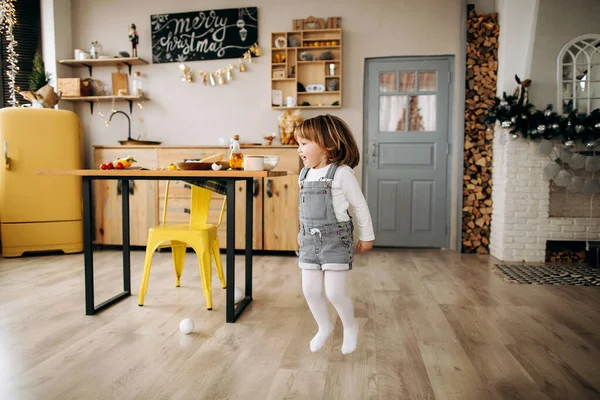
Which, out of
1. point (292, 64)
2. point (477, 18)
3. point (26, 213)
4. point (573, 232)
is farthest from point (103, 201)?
point (573, 232)

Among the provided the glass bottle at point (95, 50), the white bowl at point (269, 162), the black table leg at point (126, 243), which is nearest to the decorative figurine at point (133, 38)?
the glass bottle at point (95, 50)

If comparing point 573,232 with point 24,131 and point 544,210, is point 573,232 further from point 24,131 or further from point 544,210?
point 24,131

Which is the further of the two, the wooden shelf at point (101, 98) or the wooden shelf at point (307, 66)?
the wooden shelf at point (101, 98)

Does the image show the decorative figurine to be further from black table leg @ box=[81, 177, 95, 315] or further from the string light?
black table leg @ box=[81, 177, 95, 315]

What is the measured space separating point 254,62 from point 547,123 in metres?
2.83

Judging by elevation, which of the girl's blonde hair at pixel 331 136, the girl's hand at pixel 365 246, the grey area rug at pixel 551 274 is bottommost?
the grey area rug at pixel 551 274

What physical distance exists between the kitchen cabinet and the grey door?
0.95 m

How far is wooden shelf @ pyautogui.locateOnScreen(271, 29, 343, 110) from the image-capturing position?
4273mm

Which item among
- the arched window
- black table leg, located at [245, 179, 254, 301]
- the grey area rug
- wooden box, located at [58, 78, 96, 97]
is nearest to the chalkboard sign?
wooden box, located at [58, 78, 96, 97]

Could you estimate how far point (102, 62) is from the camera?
4609mm

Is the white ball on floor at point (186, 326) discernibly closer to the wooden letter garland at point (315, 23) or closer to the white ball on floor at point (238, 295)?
the white ball on floor at point (238, 295)

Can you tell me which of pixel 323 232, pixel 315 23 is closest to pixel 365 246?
pixel 323 232

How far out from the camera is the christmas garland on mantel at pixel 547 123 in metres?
3.44

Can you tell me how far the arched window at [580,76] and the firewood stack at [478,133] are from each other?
0.60m
